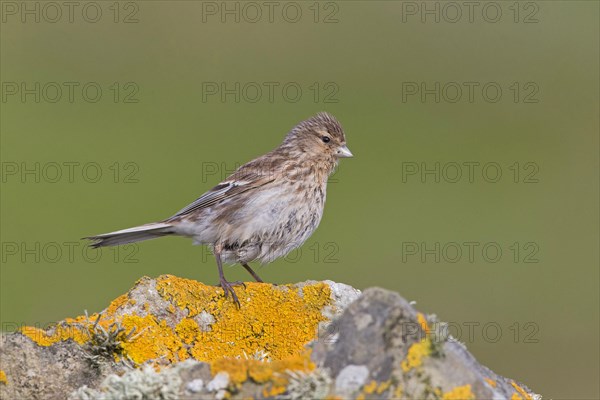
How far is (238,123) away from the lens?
2434 cm

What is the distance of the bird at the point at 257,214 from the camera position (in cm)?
874

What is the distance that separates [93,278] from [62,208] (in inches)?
118

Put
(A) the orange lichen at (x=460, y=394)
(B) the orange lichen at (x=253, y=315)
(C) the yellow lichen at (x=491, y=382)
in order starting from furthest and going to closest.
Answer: (B) the orange lichen at (x=253, y=315), (C) the yellow lichen at (x=491, y=382), (A) the orange lichen at (x=460, y=394)

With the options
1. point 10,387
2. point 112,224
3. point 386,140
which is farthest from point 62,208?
point 10,387

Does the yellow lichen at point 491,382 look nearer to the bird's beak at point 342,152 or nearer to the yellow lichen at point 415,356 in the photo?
the yellow lichen at point 415,356

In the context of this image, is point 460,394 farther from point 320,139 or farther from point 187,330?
point 320,139

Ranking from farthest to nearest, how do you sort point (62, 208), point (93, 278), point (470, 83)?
point (470, 83) → point (62, 208) → point (93, 278)

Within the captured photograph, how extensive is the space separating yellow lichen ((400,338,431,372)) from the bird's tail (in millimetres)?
4229

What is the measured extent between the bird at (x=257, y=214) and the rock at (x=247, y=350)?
155cm

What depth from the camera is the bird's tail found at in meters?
8.55

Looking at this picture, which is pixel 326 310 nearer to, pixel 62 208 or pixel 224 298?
pixel 224 298

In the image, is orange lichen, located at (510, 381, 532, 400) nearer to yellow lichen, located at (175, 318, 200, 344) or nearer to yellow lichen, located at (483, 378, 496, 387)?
yellow lichen, located at (483, 378, 496, 387)

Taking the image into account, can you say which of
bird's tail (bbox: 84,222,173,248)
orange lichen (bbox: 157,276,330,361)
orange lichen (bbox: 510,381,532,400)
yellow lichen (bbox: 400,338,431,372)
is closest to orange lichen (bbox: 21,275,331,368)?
orange lichen (bbox: 157,276,330,361)

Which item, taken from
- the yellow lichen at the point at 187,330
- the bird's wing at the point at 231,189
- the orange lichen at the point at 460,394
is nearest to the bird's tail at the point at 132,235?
the bird's wing at the point at 231,189
